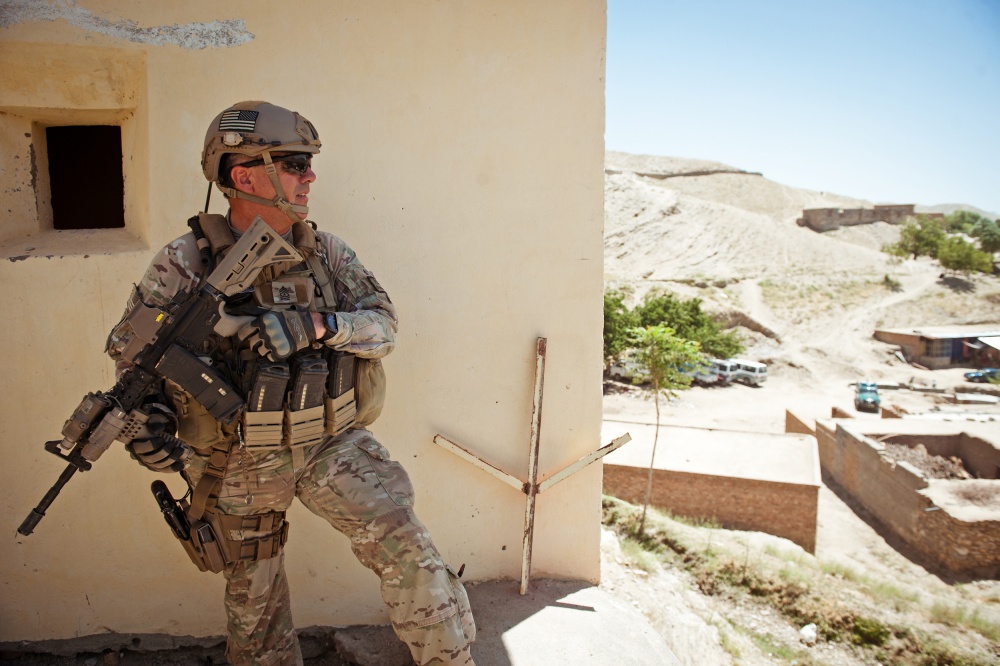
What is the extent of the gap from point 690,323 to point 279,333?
27.4 metres

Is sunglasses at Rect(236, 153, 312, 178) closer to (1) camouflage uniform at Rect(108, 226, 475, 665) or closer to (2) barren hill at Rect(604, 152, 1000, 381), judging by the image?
(1) camouflage uniform at Rect(108, 226, 475, 665)

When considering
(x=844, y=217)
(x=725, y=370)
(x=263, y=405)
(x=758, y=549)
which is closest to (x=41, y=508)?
(x=263, y=405)

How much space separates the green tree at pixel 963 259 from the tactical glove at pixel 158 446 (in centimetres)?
4515

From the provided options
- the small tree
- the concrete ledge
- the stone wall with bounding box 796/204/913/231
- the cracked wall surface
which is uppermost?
the stone wall with bounding box 796/204/913/231

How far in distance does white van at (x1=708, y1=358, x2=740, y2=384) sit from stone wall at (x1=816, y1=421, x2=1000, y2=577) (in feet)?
38.8

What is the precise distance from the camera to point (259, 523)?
2.31 meters

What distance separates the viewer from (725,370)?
89.7 feet

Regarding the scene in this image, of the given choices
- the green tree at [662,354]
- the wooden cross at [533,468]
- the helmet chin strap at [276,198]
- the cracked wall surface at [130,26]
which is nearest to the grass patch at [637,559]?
the wooden cross at [533,468]

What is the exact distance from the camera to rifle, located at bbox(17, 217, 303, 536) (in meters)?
2.01

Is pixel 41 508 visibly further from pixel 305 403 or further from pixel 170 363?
pixel 305 403

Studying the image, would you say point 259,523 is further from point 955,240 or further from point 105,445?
point 955,240

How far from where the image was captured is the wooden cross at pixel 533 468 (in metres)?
3.23

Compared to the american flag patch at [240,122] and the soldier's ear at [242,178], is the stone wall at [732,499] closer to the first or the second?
the soldier's ear at [242,178]

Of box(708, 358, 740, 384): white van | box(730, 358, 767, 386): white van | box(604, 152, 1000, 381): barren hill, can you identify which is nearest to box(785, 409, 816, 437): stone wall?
box(708, 358, 740, 384): white van
